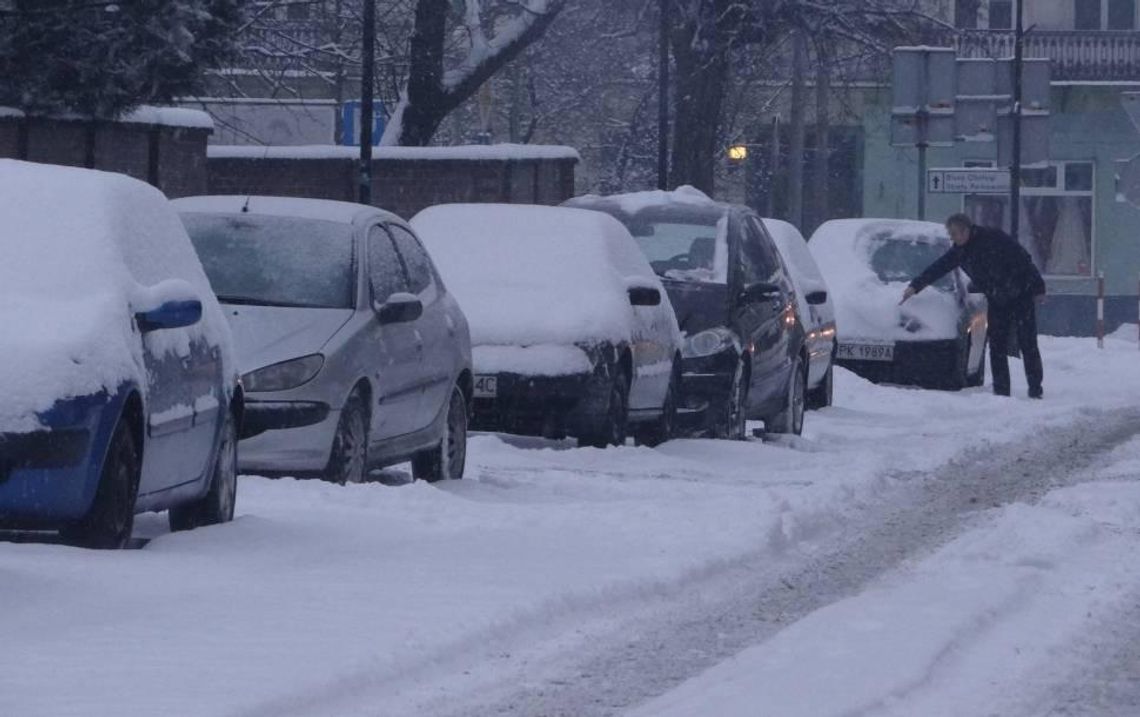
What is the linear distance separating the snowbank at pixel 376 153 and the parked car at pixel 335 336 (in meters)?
12.3

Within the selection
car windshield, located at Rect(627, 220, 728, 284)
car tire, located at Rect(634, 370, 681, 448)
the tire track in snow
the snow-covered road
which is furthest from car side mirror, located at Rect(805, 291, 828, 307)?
the snow-covered road

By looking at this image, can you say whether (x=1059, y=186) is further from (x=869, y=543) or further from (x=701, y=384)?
(x=869, y=543)

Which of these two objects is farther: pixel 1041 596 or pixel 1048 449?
pixel 1048 449

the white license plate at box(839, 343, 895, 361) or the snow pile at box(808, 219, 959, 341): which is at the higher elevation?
the snow pile at box(808, 219, 959, 341)

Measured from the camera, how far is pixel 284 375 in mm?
11789

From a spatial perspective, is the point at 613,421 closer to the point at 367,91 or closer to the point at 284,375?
the point at 284,375

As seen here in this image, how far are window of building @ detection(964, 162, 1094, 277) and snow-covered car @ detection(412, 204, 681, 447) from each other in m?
33.9

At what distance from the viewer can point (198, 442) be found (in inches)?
397

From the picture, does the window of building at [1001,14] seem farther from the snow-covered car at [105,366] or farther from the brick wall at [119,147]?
the snow-covered car at [105,366]

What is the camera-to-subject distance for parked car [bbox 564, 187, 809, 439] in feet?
57.5

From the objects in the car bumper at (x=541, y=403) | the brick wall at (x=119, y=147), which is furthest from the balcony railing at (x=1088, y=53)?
the car bumper at (x=541, y=403)

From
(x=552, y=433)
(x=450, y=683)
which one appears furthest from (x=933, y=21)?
(x=450, y=683)

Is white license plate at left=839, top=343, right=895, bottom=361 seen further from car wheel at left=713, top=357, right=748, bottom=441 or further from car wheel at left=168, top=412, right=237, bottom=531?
car wheel at left=168, top=412, right=237, bottom=531

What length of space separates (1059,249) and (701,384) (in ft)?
110
